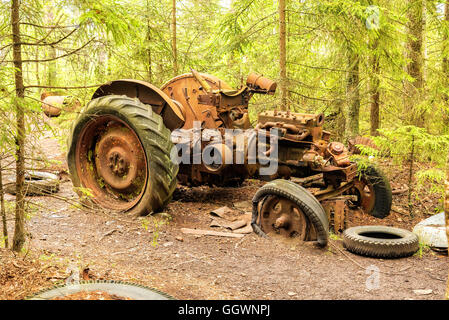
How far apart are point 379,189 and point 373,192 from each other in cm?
11

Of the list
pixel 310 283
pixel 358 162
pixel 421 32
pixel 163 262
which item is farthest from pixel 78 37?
pixel 421 32

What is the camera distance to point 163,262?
14.4ft

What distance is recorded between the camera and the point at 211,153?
6.02m

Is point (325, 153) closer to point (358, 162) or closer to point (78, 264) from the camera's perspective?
point (358, 162)

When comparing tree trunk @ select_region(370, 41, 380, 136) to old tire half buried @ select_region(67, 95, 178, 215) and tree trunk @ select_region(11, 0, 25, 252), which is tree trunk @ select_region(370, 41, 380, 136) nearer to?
old tire half buried @ select_region(67, 95, 178, 215)

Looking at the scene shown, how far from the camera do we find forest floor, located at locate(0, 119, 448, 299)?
144 inches

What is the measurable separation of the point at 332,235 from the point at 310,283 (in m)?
1.59

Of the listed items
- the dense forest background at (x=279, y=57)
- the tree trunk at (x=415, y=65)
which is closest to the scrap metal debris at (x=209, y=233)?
the dense forest background at (x=279, y=57)

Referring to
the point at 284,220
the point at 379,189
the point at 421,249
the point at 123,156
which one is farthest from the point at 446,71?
the point at 123,156

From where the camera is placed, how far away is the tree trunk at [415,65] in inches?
289

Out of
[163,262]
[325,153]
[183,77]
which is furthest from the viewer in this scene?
[183,77]

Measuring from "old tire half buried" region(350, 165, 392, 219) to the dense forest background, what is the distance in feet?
1.15

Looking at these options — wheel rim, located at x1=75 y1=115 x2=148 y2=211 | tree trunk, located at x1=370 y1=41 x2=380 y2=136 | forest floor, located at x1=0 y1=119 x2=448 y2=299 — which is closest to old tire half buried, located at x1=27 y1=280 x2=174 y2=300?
forest floor, located at x1=0 y1=119 x2=448 y2=299

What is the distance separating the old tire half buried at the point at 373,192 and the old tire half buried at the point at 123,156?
291cm
